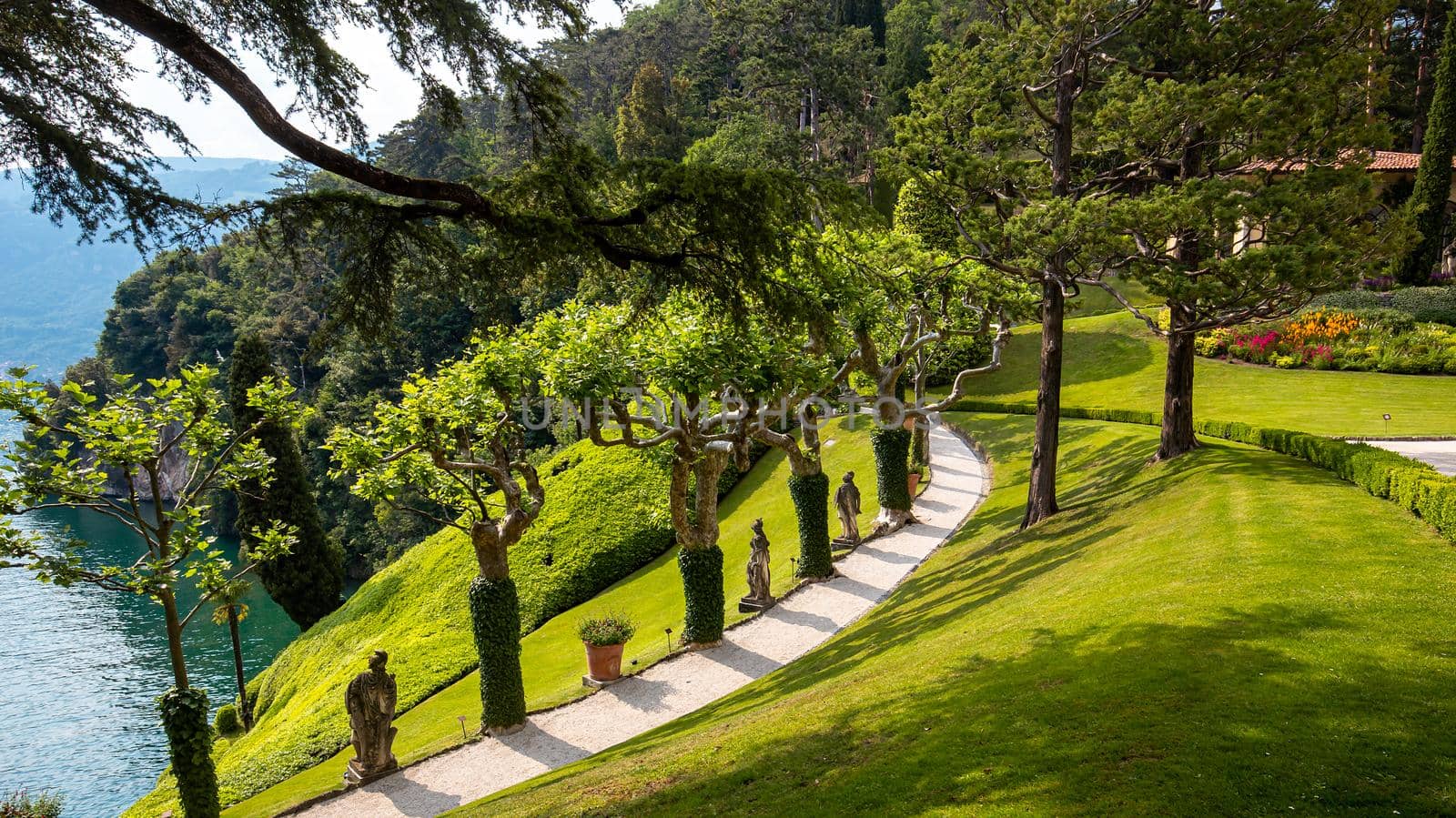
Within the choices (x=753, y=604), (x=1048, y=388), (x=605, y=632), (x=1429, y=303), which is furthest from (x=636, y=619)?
(x=1429, y=303)

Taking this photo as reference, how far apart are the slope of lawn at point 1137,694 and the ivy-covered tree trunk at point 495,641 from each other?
3.13 meters

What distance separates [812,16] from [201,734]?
167ft

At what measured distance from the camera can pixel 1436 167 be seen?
3406cm

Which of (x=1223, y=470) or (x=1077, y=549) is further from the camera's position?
(x=1223, y=470)

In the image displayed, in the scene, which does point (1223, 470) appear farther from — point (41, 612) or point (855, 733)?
point (41, 612)

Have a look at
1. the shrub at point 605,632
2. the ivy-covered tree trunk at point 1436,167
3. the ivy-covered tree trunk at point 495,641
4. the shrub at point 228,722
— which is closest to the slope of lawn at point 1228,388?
the ivy-covered tree trunk at point 1436,167

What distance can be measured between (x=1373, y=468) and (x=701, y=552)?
11533mm

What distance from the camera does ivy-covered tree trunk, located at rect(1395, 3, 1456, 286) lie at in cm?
3356

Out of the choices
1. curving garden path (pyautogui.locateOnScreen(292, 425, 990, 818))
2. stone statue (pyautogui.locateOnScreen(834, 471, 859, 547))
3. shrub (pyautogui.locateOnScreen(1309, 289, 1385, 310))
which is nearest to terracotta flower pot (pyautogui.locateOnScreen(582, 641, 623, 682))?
curving garden path (pyautogui.locateOnScreen(292, 425, 990, 818))

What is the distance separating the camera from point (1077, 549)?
1573 centimetres

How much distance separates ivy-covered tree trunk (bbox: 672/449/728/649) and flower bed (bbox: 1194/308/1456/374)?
21.0 meters

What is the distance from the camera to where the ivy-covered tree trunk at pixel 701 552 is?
57.8 feet

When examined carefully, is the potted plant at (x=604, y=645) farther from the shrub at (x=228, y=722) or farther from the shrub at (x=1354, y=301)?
the shrub at (x=1354, y=301)

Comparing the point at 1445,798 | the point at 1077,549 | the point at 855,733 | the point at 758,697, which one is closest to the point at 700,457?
the point at 758,697
